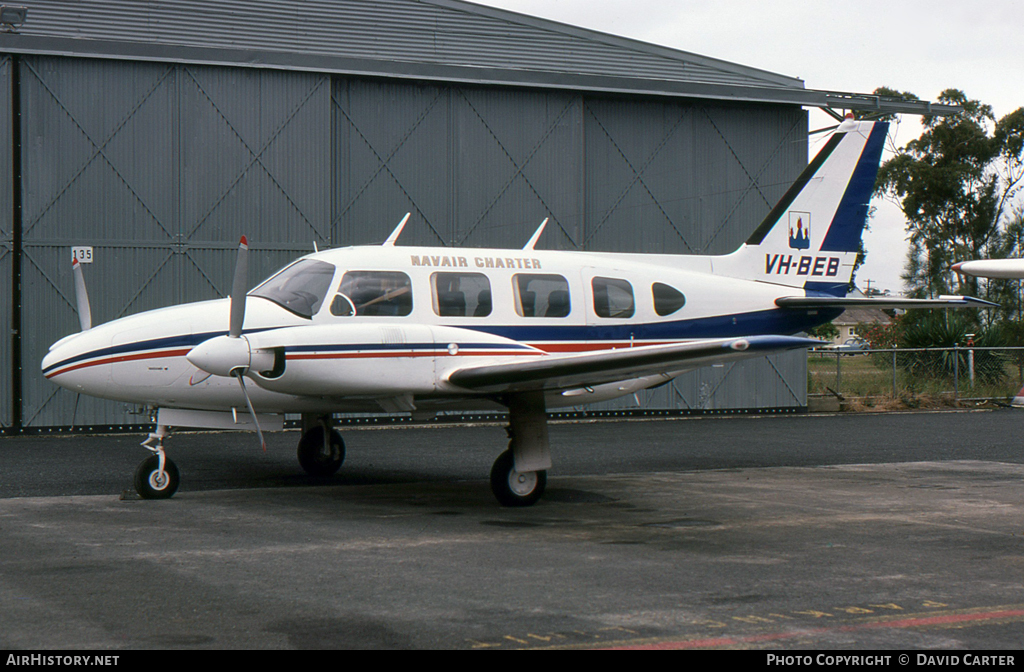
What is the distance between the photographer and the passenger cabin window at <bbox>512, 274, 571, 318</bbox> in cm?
1116

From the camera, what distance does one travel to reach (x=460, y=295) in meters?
10.8

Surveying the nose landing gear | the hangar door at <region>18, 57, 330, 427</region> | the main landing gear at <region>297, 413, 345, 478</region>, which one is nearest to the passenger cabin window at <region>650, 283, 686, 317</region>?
the main landing gear at <region>297, 413, 345, 478</region>

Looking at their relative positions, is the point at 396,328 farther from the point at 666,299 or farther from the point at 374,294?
the point at 666,299

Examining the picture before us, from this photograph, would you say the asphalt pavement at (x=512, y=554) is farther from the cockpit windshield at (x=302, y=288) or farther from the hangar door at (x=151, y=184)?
the hangar door at (x=151, y=184)

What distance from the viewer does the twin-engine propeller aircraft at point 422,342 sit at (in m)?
9.33

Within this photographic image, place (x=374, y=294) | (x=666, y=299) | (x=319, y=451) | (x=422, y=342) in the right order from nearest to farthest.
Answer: (x=422, y=342)
(x=374, y=294)
(x=666, y=299)
(x=319, y=451)

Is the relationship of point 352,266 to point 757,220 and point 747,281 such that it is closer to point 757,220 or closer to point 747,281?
point 747,281

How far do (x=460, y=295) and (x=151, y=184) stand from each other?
Result: 1102cm

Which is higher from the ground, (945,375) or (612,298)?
(612,298)

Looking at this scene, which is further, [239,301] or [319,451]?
[319,451]

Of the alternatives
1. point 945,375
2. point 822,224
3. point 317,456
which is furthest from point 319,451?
point 945,375

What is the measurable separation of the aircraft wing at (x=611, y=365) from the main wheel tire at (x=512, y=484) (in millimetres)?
875
